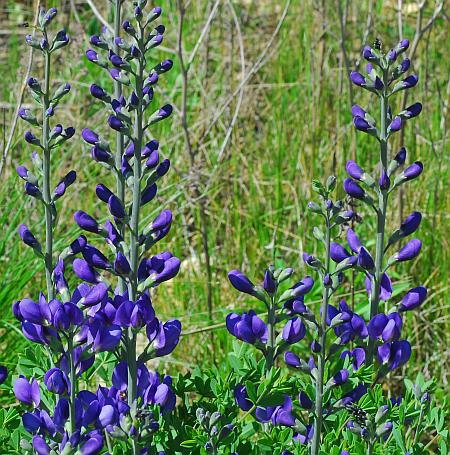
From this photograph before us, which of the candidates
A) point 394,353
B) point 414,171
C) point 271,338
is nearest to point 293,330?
point 271,338

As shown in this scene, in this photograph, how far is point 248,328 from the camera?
216cm

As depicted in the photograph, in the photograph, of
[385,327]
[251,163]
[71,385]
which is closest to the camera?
[71,385]

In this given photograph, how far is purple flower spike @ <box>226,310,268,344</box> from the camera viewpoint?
2148mm

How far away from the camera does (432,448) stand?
3.47 m

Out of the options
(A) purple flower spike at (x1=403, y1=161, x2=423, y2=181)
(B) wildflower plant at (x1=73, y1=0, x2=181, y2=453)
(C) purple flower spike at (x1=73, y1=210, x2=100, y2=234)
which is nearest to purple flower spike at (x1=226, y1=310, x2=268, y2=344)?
(B) wildflower plant at (x1=73, y1=0, x2=181, y2=453)

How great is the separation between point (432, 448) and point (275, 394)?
1550mm

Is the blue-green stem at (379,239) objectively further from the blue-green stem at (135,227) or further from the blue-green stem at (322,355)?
the blue-green stem at (135,227)

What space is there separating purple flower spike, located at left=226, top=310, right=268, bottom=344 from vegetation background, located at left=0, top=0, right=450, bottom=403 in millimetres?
1078

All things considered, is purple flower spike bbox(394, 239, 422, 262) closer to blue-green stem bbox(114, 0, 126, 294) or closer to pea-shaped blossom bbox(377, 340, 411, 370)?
Result: pea-shaped blossom bbox(377, 340, 411, 370)

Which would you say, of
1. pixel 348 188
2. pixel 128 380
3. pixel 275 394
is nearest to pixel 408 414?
pixel 275 394

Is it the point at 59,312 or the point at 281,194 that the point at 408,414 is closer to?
the point at 59,312

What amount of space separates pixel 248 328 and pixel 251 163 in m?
2.55

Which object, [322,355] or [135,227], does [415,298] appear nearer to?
[322,355]

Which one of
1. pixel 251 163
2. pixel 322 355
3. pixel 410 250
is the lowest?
pixel 251 163
